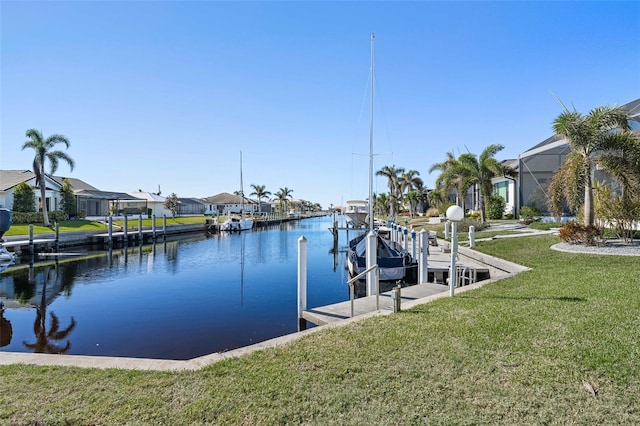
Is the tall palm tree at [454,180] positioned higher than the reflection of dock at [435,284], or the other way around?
the tall palm tree at [454,180]

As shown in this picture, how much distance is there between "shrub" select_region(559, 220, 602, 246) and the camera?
516 inches

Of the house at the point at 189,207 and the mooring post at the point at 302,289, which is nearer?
the mooring post at the point at 302,289

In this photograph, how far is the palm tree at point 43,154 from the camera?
3438 cm

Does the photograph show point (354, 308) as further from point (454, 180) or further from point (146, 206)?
point (146, 206)

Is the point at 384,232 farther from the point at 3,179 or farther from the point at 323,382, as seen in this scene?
the point at 3,179

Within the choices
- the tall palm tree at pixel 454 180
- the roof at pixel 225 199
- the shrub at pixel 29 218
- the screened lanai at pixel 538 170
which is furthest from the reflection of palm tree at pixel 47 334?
the roof at pixel 225 199

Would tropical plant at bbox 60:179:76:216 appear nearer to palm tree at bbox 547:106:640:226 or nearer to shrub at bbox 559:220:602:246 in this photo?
shrub at bbox 559:220:602:246

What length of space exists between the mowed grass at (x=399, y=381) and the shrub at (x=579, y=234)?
7993 millimetres

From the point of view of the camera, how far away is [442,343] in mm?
5238

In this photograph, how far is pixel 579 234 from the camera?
1345 centimetres

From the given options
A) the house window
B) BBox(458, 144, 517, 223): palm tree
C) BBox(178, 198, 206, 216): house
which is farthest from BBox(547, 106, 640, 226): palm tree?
BBox(178, 198, 206, 216): house

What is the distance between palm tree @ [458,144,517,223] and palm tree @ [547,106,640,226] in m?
14.3

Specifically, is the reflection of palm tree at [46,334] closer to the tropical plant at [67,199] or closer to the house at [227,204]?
the tropical plant at [67,199]

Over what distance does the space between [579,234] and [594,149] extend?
10.5 ft
